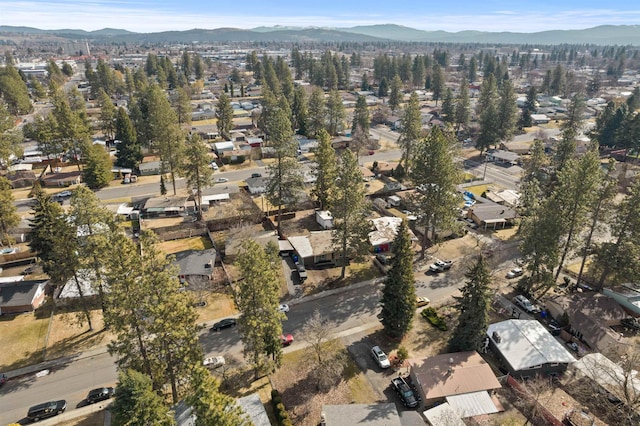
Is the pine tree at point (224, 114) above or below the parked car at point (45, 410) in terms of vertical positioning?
above

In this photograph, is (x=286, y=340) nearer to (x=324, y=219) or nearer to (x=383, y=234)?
(x=383, y=234)

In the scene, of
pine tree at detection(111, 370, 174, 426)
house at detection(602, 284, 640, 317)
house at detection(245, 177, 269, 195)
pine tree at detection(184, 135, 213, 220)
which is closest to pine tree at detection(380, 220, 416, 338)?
pine tree at detection(111, 370, 174, 426)

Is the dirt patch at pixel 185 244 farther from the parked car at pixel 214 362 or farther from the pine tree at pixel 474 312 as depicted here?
the pine tree at pixel 474 312

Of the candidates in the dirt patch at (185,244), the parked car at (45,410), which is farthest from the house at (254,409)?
the dirt patch at (185,244)

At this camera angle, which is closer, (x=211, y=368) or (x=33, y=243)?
(x=211, y=368)

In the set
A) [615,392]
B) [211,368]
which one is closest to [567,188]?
[615,392]

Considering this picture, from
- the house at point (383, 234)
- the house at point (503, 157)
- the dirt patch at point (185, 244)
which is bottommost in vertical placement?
the dirt patch at point (185, 244)

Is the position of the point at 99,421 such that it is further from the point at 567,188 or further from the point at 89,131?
the point at 89,131

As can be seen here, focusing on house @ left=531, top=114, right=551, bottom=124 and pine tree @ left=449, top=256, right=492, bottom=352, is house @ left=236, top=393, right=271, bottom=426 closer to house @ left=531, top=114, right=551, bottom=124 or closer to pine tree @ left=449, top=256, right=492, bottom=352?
pine tree @ left=449, top=256, right=492, bottom=352
